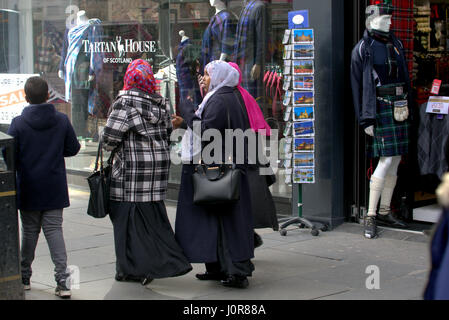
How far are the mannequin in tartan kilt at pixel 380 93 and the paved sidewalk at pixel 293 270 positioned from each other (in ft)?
1.67

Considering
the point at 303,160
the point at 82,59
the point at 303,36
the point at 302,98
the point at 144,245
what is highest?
the point at 82,59

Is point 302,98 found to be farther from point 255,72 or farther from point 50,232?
point 50,232

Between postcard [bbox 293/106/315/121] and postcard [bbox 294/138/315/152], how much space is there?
228mm

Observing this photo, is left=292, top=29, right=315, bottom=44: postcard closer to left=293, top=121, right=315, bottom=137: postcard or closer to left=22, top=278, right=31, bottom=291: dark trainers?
left=293, top=121, right=315, bottom=137: postcard

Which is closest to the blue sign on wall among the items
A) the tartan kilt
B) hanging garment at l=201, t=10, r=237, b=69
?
the tartan kilt

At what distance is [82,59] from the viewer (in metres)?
11.2

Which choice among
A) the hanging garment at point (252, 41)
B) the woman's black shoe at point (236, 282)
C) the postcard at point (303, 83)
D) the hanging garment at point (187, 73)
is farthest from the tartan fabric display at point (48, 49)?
the woman's black shoe at point (236, 282)

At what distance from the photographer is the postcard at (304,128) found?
7.55 metres

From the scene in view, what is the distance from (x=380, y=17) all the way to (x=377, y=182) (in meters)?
1.71

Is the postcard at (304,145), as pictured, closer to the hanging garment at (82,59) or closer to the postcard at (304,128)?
the postcard at (304,128)

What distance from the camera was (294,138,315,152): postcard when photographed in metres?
7.57

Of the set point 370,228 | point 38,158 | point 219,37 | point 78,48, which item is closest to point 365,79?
point 370,228

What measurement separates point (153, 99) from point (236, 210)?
113 cm
